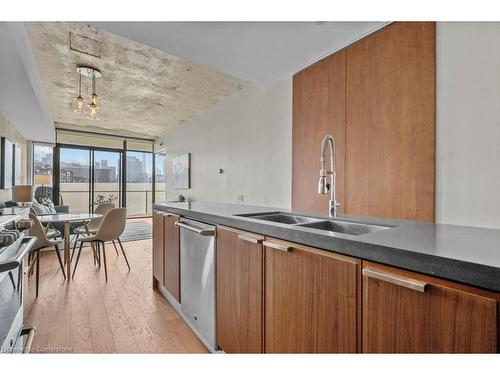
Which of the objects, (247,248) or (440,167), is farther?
(440,167)

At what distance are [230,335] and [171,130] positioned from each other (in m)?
6.05

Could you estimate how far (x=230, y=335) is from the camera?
1.36 meters

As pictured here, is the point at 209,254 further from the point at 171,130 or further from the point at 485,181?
the point at 171,130

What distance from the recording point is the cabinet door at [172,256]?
196cm

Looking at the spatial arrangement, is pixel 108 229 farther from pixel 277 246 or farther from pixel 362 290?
pixel 362 290

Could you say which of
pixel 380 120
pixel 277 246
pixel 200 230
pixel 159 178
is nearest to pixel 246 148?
pixel 380 120

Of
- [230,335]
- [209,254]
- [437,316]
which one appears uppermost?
[437,316]

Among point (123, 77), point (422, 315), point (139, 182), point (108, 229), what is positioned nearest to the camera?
point (422, 315)

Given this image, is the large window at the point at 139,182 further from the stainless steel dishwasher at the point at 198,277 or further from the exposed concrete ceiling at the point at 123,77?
the stainless steel dishwasher at the point at 198,277

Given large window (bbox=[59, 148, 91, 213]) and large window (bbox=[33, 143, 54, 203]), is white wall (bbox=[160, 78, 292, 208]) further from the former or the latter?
large window (bbox=[33, 143, 54, 203])

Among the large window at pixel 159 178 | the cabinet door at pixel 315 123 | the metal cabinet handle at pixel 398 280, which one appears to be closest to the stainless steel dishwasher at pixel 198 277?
the metal cabinet handle at pixel 398 280

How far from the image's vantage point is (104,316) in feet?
6.52

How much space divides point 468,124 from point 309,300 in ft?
4.88
